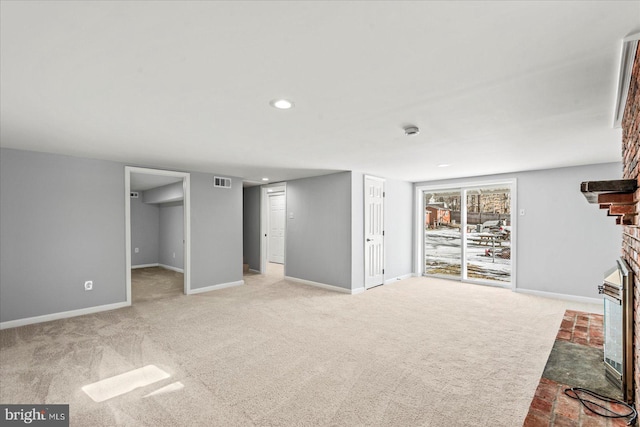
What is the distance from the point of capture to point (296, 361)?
9.45 ft

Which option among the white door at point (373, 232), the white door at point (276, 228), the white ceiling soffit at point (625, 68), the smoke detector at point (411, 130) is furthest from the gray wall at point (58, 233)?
the white ceiling soffit at point (625, 68)

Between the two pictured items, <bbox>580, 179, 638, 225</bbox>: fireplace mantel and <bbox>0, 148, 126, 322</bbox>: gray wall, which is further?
<bbox>0, 148, 126, 322</bbox>: gray wall

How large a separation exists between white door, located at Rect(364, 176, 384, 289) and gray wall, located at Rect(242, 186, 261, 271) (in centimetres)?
296

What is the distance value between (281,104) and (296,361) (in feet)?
7.58

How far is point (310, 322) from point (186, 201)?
3203 mm

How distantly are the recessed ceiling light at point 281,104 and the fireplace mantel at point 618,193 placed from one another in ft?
6.37

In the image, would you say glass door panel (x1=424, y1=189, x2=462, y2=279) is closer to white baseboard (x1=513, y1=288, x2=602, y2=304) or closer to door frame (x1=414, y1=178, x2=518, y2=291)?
door frame (x1=414, y1=178, x2=518, y2=291)

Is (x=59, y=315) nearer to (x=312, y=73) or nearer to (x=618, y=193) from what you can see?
(x=312, y=73)

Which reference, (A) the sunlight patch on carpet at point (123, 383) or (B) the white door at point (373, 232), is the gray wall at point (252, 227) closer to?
(B) the white door at point (373, 232)

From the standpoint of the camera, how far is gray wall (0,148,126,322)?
3789 millimetres

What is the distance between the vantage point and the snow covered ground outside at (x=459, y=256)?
20.2 feet

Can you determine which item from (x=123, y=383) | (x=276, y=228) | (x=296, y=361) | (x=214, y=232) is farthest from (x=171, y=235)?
(x=296, y=361)

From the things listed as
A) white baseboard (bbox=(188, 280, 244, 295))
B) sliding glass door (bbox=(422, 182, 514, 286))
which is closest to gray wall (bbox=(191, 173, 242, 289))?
white baseboard (bbox=(188, 280, 244, 295))

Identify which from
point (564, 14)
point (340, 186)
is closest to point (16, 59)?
point (564, 14)
